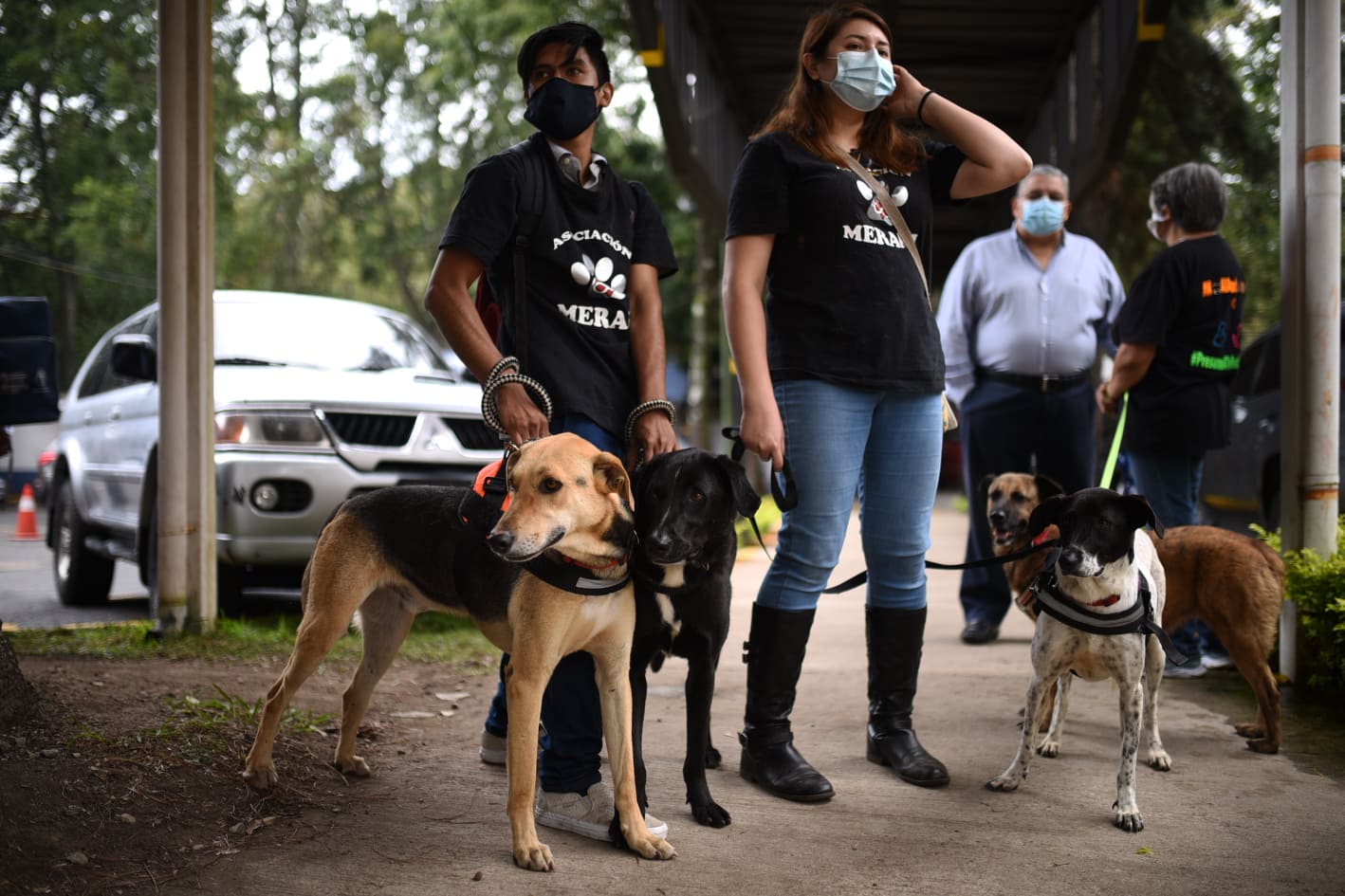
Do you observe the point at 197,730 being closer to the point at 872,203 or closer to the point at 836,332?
the point at 836,332

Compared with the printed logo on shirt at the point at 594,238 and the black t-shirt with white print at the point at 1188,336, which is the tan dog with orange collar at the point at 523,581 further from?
the black t-shirt with white print at the point at 1188,336

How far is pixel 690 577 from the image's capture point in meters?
3.26

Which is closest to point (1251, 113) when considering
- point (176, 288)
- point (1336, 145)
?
point (1336, 145)

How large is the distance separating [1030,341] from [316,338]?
4.51 meters

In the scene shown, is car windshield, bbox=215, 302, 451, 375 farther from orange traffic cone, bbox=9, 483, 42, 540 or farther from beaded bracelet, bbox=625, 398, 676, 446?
orange traffic cone, bbox=9, 483, 42, 540

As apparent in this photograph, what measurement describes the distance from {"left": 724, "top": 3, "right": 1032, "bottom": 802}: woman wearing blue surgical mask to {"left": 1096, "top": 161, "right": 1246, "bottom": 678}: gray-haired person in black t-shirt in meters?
1.64

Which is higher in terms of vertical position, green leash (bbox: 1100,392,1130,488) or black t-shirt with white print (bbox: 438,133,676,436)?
black t-shirt with white print (bbox: 438,133,676,436)

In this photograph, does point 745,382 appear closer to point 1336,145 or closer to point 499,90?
point 1336,145

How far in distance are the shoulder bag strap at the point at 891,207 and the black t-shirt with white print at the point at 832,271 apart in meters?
0.02

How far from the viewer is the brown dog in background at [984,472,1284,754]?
425cm

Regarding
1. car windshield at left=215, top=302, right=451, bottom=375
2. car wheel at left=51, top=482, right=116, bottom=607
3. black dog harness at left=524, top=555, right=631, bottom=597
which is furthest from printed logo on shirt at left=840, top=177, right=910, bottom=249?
car wheel at left=51, top=482, right=116, bottom=607

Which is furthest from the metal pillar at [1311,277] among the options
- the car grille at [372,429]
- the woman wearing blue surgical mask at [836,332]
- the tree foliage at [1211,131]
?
the tree foliage at [1211,131]

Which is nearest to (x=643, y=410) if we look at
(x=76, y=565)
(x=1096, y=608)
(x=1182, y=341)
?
(x=1096, y=608)

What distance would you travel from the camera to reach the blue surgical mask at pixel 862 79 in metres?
3.63
